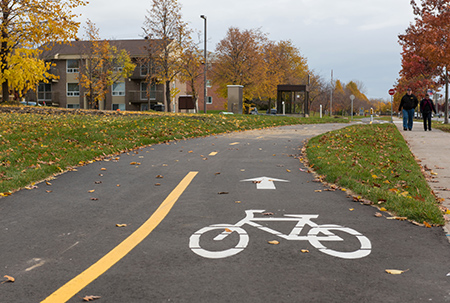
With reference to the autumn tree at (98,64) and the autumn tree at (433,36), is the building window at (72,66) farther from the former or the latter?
the autumn tree at (433,36)

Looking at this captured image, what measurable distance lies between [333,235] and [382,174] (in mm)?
3953

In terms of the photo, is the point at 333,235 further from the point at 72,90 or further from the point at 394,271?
the point at 72,90

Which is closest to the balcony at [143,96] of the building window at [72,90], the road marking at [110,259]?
the building window at [72,90]

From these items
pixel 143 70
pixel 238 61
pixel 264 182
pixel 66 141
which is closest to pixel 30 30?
pixel 66 141

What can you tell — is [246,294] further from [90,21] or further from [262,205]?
[90,21]

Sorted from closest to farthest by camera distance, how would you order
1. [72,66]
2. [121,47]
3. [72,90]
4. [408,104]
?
[408,104] → [121,47] → [72,66] → [72,90]

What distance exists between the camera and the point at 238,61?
53094 mm

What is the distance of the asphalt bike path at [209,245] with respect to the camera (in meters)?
3.48

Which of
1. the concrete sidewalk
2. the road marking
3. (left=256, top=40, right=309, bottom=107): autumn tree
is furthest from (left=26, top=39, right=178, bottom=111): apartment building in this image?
the road marking

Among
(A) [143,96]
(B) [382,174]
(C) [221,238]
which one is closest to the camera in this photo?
(C) [221,238]

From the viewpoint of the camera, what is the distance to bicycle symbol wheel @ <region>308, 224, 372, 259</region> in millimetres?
4316

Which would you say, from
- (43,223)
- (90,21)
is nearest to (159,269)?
(43,223)

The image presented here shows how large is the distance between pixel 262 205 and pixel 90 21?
→ 48.8 m

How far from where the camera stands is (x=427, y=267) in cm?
399
